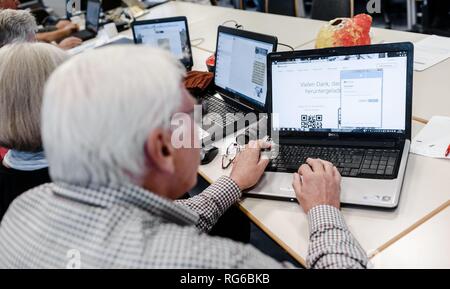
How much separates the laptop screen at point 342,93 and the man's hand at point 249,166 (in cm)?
12

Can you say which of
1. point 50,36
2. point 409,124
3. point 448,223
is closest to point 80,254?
point 448,223

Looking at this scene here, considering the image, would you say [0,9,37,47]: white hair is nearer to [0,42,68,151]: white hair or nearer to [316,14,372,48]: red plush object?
[0,42,68,151]: white hair

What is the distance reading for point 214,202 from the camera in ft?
4.13

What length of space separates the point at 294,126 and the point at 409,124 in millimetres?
347

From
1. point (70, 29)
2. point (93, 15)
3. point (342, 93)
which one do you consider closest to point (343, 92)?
point (342, 93)

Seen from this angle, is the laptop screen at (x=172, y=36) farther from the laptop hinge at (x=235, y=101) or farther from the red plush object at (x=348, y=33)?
the red plush object at (x=348, y=33)

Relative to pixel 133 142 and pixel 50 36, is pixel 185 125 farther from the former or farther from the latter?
pixel 50 36

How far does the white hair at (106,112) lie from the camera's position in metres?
0.65

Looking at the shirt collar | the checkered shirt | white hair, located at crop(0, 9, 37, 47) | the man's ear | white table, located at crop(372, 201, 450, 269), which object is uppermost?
white hair, located at crop(0, 9, 37, 47)

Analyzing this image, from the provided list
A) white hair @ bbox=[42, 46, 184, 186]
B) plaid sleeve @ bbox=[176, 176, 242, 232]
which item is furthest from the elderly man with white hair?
plaid sleeve @ bbox=[176, 176, 242, 232]

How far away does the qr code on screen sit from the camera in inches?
53.4

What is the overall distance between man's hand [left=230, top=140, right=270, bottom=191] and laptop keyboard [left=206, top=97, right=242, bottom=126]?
32 cm

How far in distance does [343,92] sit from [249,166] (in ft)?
1.19

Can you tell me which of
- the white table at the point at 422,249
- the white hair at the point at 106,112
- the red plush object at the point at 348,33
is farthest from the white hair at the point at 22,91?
the red plush object at the point at 348,33
